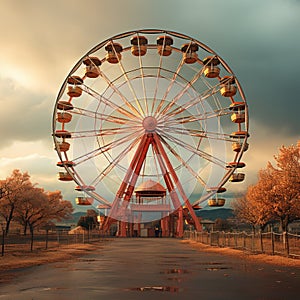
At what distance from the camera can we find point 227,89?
37.5m

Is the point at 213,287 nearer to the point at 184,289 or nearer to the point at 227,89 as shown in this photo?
the point at 184,289

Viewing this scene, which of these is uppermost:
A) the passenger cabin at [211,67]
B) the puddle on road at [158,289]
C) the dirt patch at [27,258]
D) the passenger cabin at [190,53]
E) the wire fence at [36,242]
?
the passenger cabin at [190,53]

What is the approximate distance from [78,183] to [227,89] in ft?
51.1

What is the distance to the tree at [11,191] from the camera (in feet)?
209

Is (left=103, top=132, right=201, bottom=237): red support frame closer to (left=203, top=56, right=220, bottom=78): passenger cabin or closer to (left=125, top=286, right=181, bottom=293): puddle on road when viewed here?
(left=203, top=56, right=220, bottom=78): passenger cabin

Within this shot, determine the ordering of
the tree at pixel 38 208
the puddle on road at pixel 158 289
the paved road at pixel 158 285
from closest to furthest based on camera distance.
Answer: the paved road at pixel 158 285, the puddle on road at pixel 158 289, the tree at pixel 38 208

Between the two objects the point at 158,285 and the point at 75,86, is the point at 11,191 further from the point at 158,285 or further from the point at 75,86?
the point at 158,285

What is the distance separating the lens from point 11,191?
65500 mm

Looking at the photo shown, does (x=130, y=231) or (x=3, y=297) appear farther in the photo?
(x=130, y=231)

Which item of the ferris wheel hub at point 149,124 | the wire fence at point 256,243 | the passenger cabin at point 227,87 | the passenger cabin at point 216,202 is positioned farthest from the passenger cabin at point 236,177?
the ferris wheel hub at point 149,124

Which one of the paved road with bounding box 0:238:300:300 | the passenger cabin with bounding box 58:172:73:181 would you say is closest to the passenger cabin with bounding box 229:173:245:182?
the passenger cabin with bounding box 58:172:73:181

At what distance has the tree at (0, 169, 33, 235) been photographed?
6369 centimetres

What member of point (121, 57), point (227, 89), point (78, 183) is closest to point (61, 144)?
point (78, 183)

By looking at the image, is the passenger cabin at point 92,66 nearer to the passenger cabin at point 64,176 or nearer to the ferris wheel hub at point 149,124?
the ferris wheel hub at point 149,124
